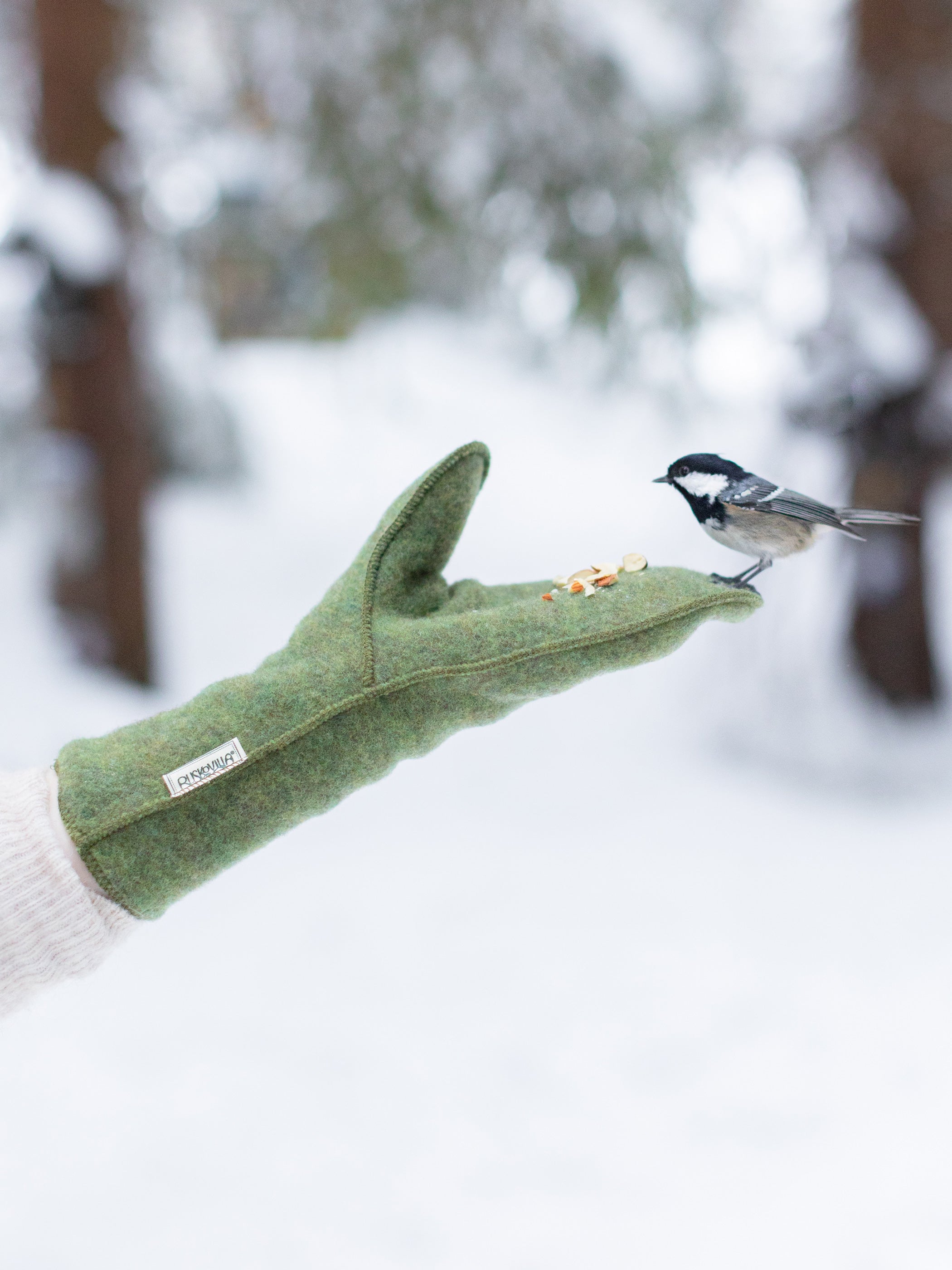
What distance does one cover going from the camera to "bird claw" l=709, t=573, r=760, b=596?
76 cm

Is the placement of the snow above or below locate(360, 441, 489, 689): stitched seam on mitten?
above

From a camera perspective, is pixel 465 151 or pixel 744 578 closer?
pixel 744 578

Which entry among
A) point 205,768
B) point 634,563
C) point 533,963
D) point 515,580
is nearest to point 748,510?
point 634,563

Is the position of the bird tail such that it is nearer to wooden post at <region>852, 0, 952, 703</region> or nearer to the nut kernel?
the nut kernel

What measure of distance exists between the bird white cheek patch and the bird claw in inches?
3.6

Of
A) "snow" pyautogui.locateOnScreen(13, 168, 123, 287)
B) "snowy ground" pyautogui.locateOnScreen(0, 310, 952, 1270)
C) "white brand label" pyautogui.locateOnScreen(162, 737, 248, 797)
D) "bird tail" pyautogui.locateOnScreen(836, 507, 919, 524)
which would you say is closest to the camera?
"bird tail" pyautogui.locateOnScreen(836, 507, 919, 524)

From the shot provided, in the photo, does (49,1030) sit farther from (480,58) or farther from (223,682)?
(480,58)

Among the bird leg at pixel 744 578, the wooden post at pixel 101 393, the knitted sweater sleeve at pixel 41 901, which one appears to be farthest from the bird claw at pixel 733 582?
the wooden post at pixel 101 393

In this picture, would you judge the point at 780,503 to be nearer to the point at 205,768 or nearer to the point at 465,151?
the point at 205,768

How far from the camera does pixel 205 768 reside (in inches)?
30.7

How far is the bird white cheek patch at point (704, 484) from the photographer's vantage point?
2.24ft

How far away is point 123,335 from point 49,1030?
1.81 m

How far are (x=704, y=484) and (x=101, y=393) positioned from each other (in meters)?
2.42

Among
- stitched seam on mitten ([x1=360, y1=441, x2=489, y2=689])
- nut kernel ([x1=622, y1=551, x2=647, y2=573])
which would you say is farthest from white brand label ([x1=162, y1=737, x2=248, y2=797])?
nut kernel ([x1=622, y1=551, x2=647, y2=573])
